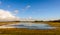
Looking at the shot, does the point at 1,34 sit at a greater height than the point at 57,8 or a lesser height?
lesser

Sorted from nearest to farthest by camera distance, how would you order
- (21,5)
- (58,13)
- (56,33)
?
(56,33), (58,13), (21,5)

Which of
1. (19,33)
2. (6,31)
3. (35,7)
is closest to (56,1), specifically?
(35,7)

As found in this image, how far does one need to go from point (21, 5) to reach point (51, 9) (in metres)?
2.39

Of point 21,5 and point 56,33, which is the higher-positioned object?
point 21,5

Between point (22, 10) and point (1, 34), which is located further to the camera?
point (22, 10)

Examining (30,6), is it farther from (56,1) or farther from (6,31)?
(6,31)

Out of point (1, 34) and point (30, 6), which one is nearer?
point (1, 34)

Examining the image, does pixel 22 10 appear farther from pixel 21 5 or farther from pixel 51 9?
pixel 51 9

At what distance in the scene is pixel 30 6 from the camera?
10.4m

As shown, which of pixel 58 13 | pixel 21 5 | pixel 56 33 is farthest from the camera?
pixel 21 5

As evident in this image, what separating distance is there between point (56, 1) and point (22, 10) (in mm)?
→ 2702

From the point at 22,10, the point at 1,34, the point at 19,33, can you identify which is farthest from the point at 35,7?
the point at 1,34

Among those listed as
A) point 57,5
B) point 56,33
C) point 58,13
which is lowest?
point 56,33

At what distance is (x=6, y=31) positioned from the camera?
929cm
